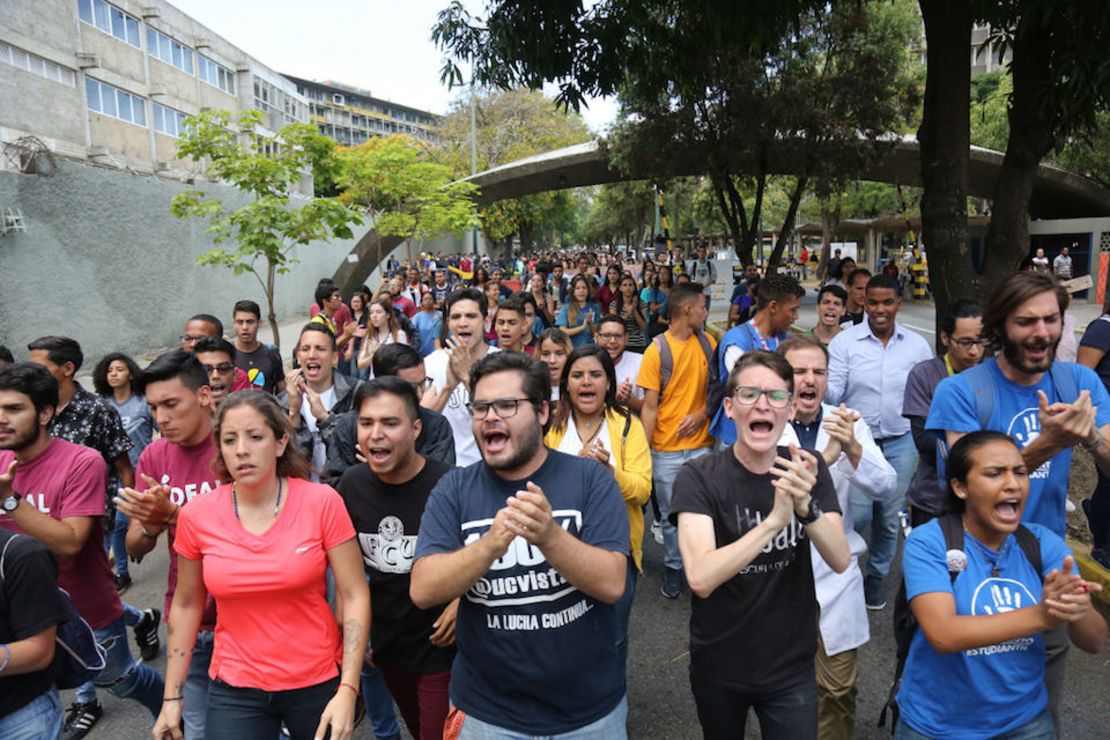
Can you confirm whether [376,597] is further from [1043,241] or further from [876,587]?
[1043,241]

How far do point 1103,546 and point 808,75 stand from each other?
38.3ft

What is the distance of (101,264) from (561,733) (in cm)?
1477

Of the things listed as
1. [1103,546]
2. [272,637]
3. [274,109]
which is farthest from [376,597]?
[274,109]

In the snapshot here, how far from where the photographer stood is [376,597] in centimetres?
275

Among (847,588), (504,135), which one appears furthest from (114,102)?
(847,588)

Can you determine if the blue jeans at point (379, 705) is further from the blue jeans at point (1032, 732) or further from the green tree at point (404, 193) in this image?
the green tree at point (404, 193)

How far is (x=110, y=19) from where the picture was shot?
22359 mm

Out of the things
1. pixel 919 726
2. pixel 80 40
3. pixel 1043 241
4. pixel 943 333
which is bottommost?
pixel 919 726

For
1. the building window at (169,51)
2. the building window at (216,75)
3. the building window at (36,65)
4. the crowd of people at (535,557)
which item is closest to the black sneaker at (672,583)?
the crowd of people at (535,557)

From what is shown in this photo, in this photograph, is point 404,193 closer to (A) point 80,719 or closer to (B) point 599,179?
(B) point 599,179

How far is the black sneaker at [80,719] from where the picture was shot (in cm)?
349

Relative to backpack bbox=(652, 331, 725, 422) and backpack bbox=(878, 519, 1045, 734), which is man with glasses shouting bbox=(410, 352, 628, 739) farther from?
backpack bbox=(652, 331, 725, 422)

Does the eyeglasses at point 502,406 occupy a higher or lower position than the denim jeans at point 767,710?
higher

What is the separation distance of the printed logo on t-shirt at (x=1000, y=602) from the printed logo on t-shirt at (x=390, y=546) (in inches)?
73.8
